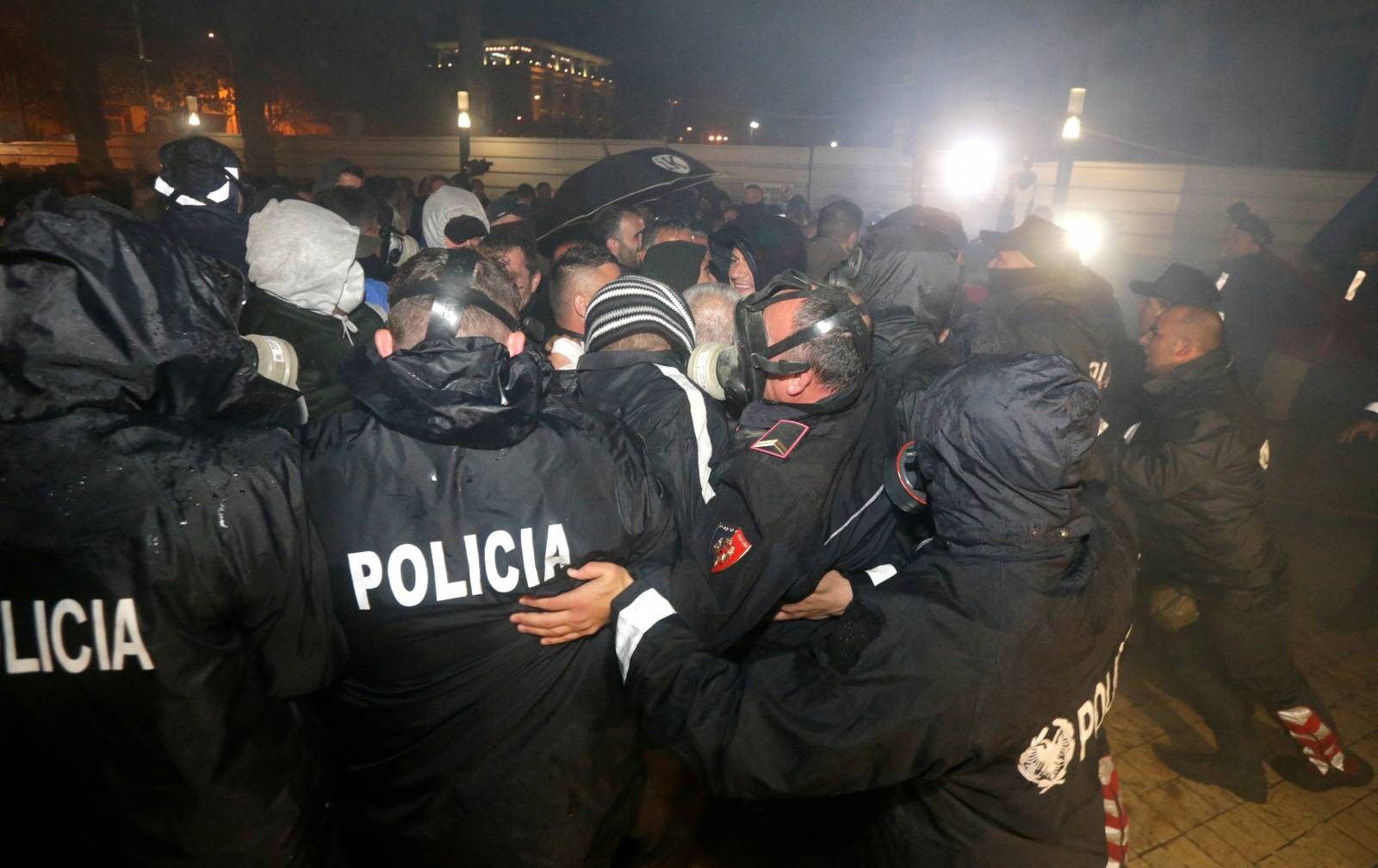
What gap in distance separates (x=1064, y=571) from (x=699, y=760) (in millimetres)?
949

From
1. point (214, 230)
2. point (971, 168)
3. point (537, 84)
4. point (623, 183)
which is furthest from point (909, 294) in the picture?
point (537, 84)

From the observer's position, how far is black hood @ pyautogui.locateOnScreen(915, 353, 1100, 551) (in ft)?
5.29

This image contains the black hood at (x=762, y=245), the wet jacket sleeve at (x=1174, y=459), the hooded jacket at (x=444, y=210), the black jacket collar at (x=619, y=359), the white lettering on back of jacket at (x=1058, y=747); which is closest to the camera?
the white lettering on back of jacket at (x=1058, y=747)

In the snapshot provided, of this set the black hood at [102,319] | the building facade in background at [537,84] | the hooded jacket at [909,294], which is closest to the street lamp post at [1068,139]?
the hooded jacket at [909,294]

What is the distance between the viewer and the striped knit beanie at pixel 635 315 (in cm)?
283

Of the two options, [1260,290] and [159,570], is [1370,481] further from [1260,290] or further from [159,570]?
[159,570]

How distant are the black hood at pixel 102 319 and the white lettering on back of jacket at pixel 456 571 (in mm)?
557

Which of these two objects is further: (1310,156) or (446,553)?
(1310,156)

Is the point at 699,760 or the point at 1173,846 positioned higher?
the point at 699,760

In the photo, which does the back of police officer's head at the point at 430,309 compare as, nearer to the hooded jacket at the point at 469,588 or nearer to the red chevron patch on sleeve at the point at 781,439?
the hooded jacket at the point at 469,588

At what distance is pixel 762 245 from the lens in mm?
5895

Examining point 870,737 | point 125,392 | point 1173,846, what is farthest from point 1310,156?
point 125,392

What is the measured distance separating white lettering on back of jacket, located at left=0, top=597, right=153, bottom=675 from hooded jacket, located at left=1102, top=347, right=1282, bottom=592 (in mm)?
3947

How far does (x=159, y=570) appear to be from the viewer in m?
1.53
